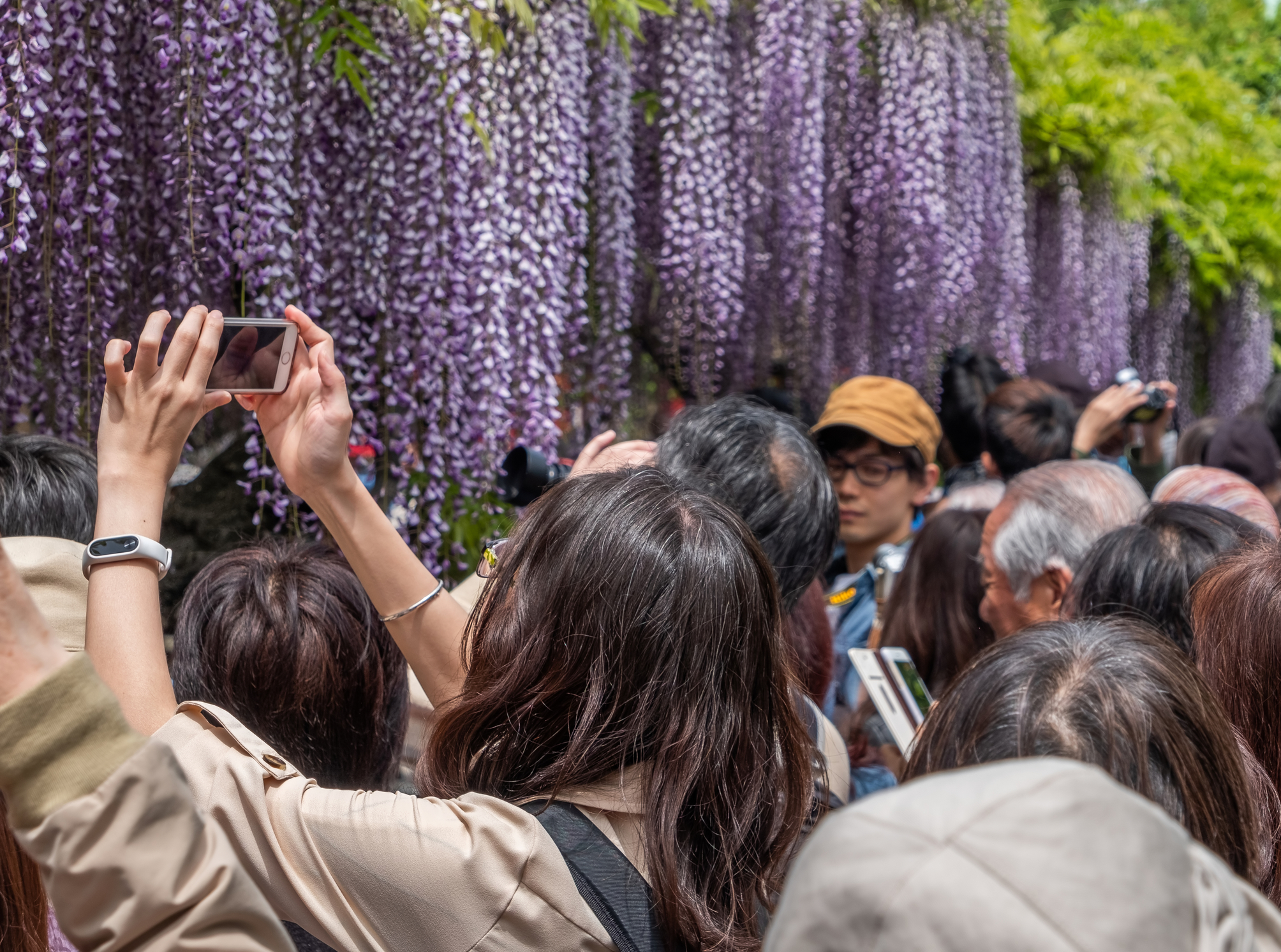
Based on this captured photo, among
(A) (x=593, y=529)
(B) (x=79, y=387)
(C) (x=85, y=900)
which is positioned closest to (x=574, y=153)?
(B) (x=79, y=387)

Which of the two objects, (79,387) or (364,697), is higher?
(79,387)

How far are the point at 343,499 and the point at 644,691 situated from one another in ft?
1.94

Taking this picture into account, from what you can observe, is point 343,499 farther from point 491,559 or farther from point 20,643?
point 20,643

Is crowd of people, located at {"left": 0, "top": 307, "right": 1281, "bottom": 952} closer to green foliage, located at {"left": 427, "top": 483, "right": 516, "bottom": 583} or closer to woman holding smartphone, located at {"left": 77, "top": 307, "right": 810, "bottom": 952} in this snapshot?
woman holding smartphone, located at {"left": 77, "top": 307, "right": 810, "bottom": 952}

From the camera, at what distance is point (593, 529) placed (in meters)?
1.37

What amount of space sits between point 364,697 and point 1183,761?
1178 millimetres

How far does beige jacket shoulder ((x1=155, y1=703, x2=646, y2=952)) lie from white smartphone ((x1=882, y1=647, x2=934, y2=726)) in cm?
115

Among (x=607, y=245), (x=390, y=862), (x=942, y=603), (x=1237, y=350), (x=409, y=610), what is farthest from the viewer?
(x=1237, y=350)

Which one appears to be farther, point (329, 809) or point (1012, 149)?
point (1012, 149)

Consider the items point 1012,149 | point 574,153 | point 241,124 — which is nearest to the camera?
point 241,124

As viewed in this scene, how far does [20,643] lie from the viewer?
0.83m

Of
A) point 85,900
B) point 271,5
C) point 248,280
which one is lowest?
point 85,900

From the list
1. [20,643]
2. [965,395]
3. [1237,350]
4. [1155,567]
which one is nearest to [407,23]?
[1155,567]

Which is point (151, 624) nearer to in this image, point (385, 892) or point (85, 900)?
point (385, 892)
